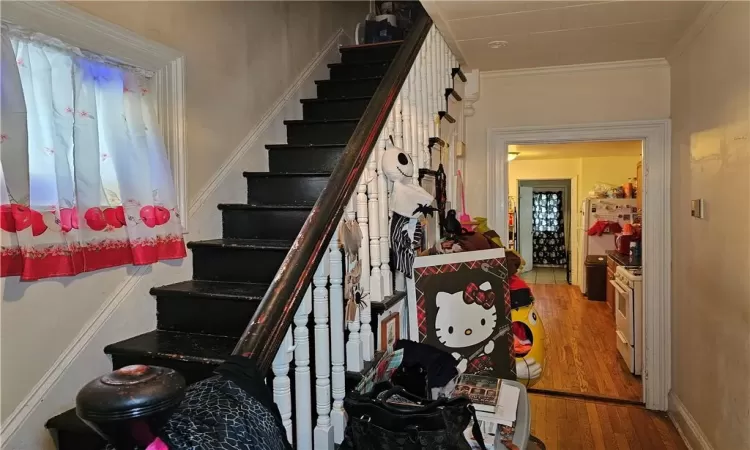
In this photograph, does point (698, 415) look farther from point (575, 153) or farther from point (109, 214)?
point (575, 153)

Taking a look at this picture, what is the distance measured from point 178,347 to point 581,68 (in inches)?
119

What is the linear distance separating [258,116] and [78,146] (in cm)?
129

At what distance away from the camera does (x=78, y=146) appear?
1780 millimetres

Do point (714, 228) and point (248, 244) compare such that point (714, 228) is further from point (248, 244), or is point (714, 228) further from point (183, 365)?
point (183, 365)

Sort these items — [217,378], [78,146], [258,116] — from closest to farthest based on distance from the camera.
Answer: [217,378] → [78,146] → [258,116]

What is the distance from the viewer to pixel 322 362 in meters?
1.49

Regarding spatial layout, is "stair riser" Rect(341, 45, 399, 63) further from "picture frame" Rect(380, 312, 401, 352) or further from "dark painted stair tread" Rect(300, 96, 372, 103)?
"picture frame" Rect(380, 312, 401, 352)

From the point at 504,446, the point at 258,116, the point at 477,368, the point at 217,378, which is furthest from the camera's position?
the point at 258,116

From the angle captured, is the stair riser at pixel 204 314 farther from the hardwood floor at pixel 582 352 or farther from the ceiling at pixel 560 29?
the hardwood floor at pixel 582 352

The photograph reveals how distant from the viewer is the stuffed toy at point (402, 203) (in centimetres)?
196

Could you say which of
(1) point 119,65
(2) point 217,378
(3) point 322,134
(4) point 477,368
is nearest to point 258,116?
(3) point 322,134

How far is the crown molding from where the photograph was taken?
3246 millimetres

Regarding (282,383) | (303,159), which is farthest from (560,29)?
(282,383)

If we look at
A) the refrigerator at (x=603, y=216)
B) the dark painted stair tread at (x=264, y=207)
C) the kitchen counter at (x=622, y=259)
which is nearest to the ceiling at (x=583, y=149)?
the refrigerator at (x=603, y=216)
